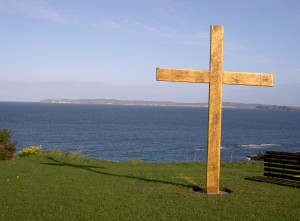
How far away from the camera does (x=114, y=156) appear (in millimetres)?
45219

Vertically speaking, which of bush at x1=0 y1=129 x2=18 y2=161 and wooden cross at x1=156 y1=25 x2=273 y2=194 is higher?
wooden cross at x1=156 y1=25 x2=273 y2=194

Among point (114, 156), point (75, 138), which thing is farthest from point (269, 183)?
point (75, 138)

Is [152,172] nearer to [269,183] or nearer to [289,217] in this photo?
[269,183]

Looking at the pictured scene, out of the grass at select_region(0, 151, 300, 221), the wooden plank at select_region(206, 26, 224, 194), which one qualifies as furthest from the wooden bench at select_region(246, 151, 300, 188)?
the wooden plank at select_region(206, 26, 224, 194)

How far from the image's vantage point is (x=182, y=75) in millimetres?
10867

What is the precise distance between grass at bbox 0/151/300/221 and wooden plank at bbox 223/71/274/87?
2.89 metres

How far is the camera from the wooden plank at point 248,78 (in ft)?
36.0

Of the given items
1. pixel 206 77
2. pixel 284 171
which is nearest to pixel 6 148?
pixel 206 77

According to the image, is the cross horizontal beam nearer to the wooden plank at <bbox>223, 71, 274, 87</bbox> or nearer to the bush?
the wooden plank at <bbox>223, 71, 274, 87</bbox>

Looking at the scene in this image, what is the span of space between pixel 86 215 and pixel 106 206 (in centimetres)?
86

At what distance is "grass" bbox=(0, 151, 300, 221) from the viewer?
8.14m

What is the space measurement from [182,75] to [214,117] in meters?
1.39

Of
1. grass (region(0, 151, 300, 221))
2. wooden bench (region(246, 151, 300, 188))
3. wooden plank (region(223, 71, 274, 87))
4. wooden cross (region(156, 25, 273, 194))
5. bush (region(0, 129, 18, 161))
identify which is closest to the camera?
grass (region(0, 151, 300, 221))

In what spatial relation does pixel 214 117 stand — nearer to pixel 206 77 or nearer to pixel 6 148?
pixel 206 77
